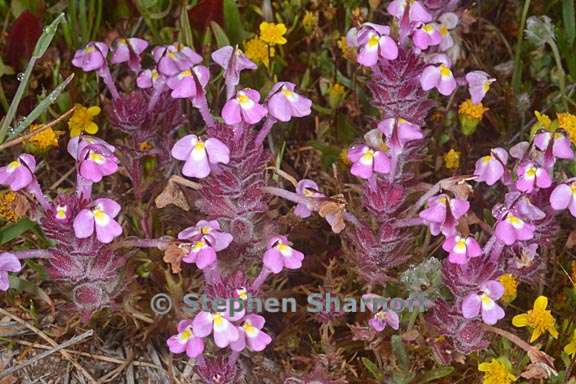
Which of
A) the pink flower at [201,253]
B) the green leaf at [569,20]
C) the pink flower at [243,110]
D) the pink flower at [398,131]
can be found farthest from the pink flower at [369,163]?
the green leaf at [569,20]

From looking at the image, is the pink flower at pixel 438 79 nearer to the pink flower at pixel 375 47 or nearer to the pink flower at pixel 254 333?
the pink flower at pixel 375 47

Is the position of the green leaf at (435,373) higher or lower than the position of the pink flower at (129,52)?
lower

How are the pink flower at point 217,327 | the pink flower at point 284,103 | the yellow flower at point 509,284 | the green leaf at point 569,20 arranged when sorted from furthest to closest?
1. the green leaf at point 569,20
2. the yellow flower at point 509,284
3. the pink flower at point 284,103
4. the pink flower at point 217,327

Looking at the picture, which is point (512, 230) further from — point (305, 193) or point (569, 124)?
point (569, 124)

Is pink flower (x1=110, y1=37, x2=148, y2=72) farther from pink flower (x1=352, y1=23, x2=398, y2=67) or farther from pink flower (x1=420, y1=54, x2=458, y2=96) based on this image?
pink flower (x1=420, y1=54, x2=458, y2=96)

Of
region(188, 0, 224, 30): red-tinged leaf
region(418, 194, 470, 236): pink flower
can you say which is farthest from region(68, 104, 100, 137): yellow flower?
region(418, 194, 470, 236): pink flower

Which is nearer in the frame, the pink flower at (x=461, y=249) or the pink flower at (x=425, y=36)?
the pink flower at (x=461, y=249)
